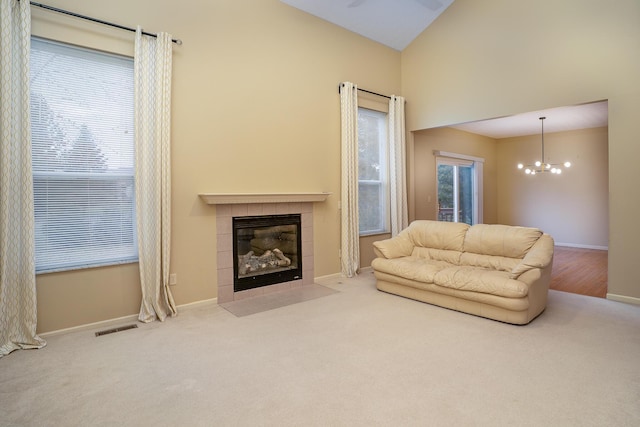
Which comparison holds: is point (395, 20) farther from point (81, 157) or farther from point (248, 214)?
point (81, 157)

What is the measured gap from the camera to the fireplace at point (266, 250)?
425 centimetres

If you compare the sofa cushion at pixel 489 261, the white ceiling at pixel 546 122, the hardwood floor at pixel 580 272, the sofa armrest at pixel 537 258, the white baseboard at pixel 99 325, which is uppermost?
the white ceiling at pixel 546 122

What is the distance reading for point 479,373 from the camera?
238 cm

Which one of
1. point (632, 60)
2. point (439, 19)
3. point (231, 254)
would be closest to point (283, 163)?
point (231, 254)

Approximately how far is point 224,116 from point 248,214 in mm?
1172

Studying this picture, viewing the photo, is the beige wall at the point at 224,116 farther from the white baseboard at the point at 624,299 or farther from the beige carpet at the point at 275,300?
the white baseboard at the point at 624,299

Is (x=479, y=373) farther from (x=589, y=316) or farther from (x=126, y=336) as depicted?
(x=126, y=336)

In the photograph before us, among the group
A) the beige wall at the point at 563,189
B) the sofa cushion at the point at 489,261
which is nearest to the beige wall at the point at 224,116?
the sofa cushion at the point at 489,261

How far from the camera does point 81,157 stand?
3227 mm

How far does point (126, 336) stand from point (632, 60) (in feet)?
19.1

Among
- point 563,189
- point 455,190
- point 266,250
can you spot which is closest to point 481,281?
point 266,250

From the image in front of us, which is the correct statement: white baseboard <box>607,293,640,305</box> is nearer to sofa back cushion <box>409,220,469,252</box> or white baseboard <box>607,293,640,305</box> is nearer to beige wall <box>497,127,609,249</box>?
sofa back cushion <box>409,220,469,252</box>

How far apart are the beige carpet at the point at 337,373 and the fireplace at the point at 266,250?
83cm

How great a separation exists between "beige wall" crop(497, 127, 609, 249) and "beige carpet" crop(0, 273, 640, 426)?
4.99 meters
